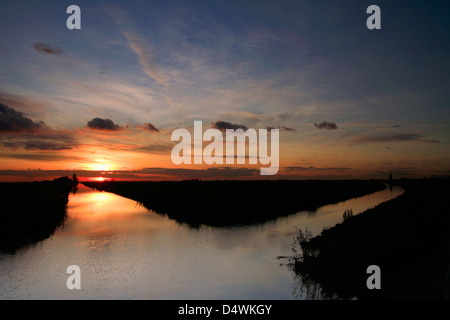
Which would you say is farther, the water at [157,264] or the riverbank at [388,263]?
the water at [157,264]

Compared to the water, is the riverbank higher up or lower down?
higher up

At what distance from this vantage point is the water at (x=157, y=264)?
12.9 meters

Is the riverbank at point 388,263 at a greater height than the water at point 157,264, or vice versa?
the riverbank at point 388,263

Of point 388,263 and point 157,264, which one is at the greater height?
point 388,263

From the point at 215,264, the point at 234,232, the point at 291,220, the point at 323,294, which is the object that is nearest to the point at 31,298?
the point at 215,264

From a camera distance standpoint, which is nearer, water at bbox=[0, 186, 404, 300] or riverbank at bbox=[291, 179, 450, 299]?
riverbank at bbox=[291, 179, 450, 299]

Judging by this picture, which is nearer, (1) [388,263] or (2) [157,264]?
(1) [388,263]

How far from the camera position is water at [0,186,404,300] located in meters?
12.9

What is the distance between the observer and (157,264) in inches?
653

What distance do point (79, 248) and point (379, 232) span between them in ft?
59.6

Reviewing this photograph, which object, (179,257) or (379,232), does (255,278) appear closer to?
(179,257)
